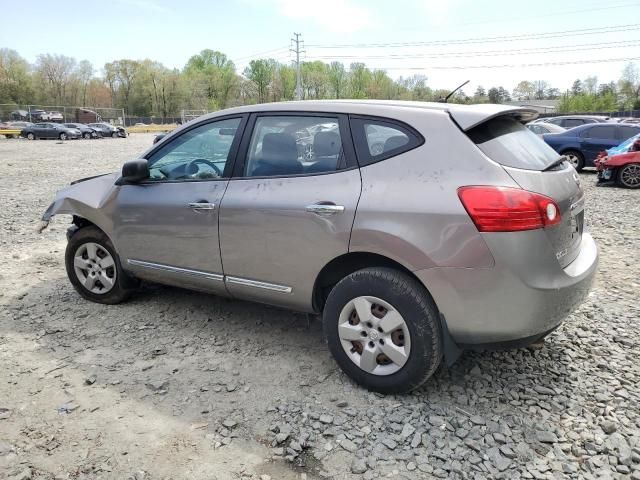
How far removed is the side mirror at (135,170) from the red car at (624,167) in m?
11.9

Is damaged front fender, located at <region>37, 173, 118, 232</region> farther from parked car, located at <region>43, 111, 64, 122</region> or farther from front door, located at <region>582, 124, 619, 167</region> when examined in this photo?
parked car, located at <region>43, 111, 64, 122</region>

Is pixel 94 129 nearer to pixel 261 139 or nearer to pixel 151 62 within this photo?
pixel 261 139

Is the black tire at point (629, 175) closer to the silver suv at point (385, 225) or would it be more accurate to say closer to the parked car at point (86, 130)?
the silver suv at point (385, 225)

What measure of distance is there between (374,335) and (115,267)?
2.60m

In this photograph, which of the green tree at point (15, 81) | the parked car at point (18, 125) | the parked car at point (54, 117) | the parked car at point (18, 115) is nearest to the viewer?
the parked car at point (18, 125)

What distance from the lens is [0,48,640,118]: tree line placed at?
A: 82.5 meters

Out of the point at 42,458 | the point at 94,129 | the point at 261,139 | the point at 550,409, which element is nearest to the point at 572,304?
the point at 550,409

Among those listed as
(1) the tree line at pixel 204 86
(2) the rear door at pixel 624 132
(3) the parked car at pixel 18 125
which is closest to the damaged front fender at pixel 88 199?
(2) the rear door at pixel 624 132

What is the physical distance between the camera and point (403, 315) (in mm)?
2908

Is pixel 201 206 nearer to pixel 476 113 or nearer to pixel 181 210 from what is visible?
pixel 181 210

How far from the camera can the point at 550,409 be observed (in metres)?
2.98

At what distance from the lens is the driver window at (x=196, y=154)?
3.79 metres

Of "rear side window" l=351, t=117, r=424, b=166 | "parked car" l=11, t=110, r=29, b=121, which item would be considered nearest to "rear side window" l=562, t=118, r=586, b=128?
"rear side window" l=351, t=117, r=424, b=166

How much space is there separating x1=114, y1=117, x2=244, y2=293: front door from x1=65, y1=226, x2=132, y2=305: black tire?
0.19 meters
